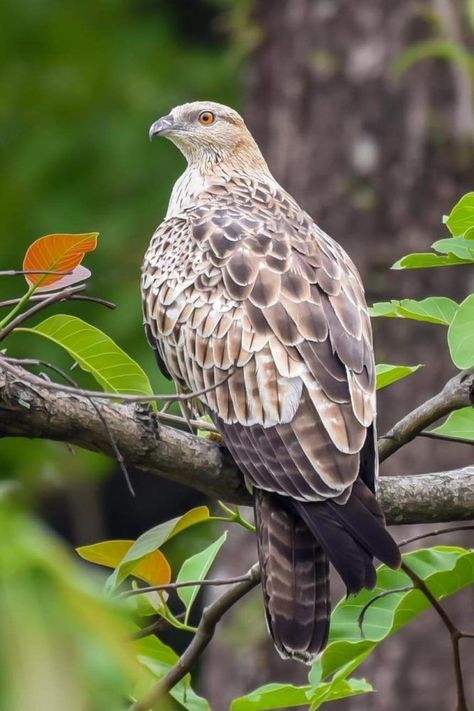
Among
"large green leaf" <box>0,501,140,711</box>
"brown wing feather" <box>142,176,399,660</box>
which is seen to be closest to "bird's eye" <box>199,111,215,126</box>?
"brown wing feather" <box>142,176,399,660</box>

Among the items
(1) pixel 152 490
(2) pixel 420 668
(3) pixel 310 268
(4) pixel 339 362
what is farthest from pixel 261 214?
(1) pixel 152 490

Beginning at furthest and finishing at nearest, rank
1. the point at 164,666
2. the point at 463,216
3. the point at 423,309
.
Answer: the point at 164,666
the point at 423,309
the point at 463,216

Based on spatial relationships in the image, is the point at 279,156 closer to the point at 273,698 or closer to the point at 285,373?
the point at 285,373

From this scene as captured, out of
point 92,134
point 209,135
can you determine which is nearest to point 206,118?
point 209,135

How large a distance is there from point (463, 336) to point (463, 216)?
336 mm

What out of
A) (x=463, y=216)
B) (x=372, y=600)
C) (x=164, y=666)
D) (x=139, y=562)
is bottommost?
(x=164, y=666)

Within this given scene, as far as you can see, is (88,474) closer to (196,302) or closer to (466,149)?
(466,149)

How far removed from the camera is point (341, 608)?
332cm

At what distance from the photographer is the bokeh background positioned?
7875 millimetres

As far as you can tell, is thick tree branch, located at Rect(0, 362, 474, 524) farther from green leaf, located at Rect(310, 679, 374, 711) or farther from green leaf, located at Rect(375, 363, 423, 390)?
green leaf, located at Rect(310, 679, 374, 711)

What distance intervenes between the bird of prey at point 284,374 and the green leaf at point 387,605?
0.11 metres

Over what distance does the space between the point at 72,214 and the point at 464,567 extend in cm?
785

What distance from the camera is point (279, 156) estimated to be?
8367mm

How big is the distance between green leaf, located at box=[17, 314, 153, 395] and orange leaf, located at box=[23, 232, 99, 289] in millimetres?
115
